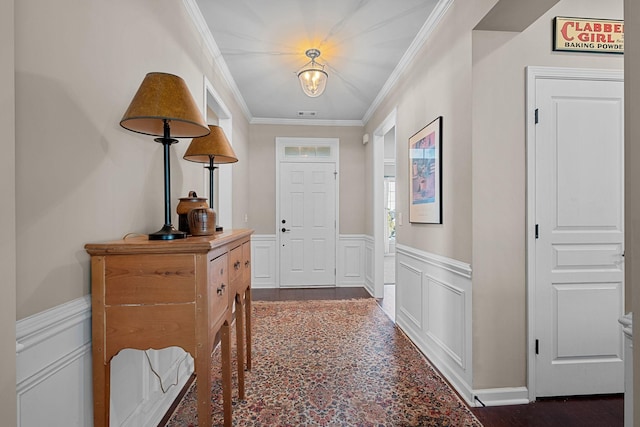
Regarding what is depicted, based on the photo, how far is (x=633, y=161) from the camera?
0.87m

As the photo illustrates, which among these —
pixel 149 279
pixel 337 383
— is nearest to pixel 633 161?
pixel 149 279

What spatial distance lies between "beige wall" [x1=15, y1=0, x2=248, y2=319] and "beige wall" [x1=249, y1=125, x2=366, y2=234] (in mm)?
3067

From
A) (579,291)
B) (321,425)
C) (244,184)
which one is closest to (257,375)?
(321,425)

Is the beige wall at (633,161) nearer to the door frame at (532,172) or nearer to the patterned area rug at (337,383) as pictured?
the door frame at (532,172)

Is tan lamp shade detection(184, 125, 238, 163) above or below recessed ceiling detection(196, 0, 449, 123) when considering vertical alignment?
below

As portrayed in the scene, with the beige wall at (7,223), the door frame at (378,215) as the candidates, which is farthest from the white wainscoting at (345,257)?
the beige wall at (7,223)

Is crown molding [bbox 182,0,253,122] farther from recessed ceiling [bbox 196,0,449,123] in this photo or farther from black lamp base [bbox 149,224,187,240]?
black lamp base [bbox 149,224,187,240]

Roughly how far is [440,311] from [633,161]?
1.69 metres

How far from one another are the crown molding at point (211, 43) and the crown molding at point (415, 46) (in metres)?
1.70

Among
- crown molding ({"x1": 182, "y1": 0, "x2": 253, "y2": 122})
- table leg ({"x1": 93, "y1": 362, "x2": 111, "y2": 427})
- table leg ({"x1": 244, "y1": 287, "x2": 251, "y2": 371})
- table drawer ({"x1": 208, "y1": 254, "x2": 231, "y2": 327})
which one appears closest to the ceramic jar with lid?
table drawer ({"x1": 208, "y1": 254, "x2": 231, "y2": 327})

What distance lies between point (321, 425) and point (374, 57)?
9.67 feet

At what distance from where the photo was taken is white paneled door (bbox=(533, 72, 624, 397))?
74.7 inches

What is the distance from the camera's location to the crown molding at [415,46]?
2217 mm

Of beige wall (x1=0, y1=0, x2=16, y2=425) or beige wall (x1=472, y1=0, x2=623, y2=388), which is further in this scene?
beige wall (x1=472, y1=0, x2=623, y2=388)
